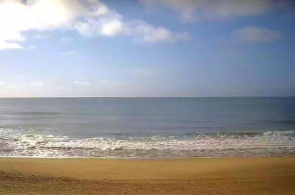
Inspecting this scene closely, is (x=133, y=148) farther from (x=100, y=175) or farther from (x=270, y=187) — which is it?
(x=270, y=187)

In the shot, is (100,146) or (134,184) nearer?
(134,184)

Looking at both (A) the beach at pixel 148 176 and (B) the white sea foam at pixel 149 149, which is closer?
(A) the beach at pixel 148 176

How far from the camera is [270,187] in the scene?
503 cm

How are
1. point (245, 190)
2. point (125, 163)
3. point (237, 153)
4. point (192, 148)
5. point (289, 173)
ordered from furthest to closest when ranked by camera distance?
1. point (192, 148)
2. point (237, 153)
3. point (125, 163)
4. point (289, 173)
5. point (245, 190)

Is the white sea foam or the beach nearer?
the beach

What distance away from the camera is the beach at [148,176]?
16.1 ft

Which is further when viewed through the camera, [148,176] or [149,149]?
[149,149]

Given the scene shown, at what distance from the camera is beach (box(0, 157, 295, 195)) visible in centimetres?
491

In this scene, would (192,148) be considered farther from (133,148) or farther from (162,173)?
(162,173)

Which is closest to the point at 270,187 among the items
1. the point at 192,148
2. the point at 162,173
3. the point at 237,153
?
the point at 162,173

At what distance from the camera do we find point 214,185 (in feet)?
17.0

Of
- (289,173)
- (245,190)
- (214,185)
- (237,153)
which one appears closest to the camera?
(245,190)

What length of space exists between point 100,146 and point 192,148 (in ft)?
10.2

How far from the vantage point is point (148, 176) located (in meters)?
5.82
